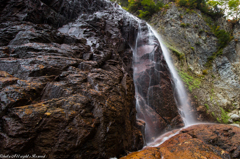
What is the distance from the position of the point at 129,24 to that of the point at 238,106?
45.9 ft

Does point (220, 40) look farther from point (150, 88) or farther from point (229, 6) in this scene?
point (150, 88)

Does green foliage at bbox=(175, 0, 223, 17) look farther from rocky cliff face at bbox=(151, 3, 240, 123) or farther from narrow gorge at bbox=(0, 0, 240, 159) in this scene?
narrow gorge at bbox=(0, 0, 240, 159)

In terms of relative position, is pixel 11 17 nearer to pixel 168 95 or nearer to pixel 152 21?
pixel 168 95

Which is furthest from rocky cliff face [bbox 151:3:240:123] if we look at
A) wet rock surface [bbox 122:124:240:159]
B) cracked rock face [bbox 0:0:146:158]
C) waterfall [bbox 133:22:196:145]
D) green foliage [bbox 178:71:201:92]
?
cracked rock face [bbox 0:0:146:158]

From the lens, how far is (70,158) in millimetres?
2562

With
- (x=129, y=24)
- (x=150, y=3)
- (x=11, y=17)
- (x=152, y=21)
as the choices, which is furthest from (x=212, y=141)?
(x=150, y=3)

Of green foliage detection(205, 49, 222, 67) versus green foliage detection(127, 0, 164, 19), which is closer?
green foliage detection(205, 49, 222, 67)

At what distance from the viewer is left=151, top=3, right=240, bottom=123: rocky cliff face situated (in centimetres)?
1096

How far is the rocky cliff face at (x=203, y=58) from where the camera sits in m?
11.0

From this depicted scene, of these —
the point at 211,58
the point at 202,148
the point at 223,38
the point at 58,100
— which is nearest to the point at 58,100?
the point at 58,100

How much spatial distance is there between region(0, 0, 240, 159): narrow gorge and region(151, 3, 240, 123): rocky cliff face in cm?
14

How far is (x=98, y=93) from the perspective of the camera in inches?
152

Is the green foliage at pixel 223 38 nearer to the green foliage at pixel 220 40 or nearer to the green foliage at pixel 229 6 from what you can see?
the green foliage at pixel 220 40

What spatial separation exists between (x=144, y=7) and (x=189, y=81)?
46.6 ft
